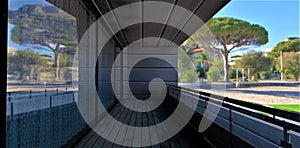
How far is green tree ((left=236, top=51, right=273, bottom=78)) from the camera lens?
21734 mm

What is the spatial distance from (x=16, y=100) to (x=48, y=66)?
61cm

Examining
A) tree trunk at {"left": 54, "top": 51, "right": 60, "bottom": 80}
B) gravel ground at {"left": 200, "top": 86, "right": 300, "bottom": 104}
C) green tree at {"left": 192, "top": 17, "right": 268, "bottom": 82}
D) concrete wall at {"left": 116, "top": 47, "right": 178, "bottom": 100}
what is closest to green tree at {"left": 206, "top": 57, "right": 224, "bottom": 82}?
green tree at {"left": 192, "top": 17, "right": 268, "bottom": 82}

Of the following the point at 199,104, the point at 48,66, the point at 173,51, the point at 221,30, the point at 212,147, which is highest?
the point at 221,30

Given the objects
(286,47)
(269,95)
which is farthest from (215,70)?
(286,47)

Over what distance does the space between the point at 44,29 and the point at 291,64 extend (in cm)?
2413

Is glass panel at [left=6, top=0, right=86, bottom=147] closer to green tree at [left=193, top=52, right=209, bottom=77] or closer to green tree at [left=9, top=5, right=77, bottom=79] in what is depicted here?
green tree at [left=9, top=5, right=77, bottom=79]

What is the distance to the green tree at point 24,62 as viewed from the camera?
160 cm

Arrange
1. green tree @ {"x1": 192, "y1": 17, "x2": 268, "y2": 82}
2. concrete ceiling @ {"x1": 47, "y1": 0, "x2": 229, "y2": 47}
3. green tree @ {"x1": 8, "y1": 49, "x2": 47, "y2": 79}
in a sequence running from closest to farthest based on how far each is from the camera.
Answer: green tree @ {"x1": 8, "y1": 49, "x2": 47, "y2": 79}
concrete ceiling @ {"x1": 47, "y1": 0, "x2": 229, "y2": 47}
green tree @ {"x1": 192, "y1": 17, "x2": 268, "y2": 82}

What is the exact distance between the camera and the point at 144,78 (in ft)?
33.9

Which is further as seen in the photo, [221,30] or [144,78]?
[221,30]

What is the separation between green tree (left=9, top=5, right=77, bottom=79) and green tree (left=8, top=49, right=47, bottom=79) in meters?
0.08

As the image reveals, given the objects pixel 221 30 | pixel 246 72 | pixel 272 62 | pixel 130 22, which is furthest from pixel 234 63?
pixel 130 22

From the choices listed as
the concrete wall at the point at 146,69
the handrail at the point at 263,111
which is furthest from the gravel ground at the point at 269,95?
Answer: the handrail at the point at 263,111
